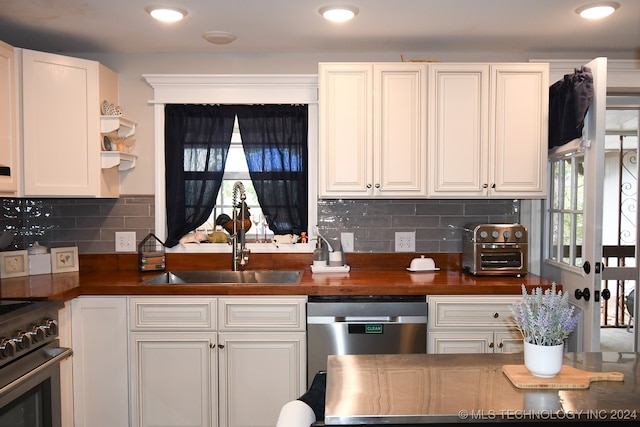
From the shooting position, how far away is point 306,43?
121 inches

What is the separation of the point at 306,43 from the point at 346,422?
95.0 inches

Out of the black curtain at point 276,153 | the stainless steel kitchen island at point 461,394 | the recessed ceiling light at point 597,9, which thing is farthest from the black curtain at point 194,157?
the recessed ceiling light at point 597,9

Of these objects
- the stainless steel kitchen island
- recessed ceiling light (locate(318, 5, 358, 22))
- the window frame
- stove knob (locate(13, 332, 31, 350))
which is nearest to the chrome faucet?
the window frame

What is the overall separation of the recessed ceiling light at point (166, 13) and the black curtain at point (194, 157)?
76 cm

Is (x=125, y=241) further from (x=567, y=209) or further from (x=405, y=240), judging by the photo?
(x=567, y=209)

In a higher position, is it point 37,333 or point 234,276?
point 234,276

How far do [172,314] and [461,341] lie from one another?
155 cm

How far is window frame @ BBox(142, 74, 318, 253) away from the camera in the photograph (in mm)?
3211

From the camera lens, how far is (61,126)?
2875mm

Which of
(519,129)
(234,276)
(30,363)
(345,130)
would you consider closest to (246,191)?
(234,276)

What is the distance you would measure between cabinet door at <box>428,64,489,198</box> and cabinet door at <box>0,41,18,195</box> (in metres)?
2.31

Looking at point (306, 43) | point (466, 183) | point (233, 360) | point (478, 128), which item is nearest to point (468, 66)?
point (478, 128)

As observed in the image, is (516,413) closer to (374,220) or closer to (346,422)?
(346,422)

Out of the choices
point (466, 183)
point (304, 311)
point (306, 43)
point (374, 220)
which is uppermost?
point (306, 43)
